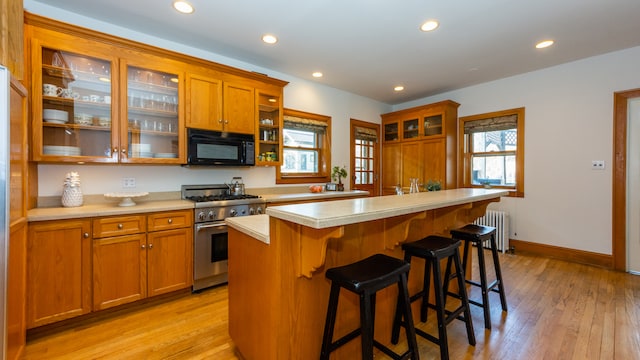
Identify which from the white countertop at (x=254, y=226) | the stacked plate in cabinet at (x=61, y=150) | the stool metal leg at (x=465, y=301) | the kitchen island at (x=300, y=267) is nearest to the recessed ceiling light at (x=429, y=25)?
the kitchen island at (x=300, y=267)

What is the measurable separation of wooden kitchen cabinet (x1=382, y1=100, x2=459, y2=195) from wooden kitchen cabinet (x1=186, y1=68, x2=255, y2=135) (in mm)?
3055

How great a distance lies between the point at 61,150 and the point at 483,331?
376 centimetres

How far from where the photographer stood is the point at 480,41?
2.99 metres

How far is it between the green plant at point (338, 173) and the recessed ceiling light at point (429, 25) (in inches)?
96.5

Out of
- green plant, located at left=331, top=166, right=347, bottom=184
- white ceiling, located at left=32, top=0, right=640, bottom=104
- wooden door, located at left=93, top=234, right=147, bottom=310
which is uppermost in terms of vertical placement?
white ceiling, located at left=32, top=0, right=640, bottom=104

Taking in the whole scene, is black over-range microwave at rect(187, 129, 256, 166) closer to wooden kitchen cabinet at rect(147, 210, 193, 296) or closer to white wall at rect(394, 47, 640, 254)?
wooden kitchen cabinet at rect(147, 210, 193, 296)

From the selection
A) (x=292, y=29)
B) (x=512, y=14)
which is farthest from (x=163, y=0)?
(x=512, y=14)

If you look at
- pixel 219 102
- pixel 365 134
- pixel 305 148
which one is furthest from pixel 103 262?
pixel 365 134

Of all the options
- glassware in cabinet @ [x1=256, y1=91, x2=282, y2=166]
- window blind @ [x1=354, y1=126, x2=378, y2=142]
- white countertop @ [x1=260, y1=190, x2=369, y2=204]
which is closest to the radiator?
white countertop @ [x1=260, y1=190, x2=369, y2=204]

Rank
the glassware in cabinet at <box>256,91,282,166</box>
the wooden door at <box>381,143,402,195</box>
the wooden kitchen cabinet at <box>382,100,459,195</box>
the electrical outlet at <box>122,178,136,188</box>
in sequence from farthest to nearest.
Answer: the wooden door at <box>381,143,402,195</box>
the wooden kitchen cabinet at <box>382,100,459,195</box>
the glassware in cabinet at <box>256,91,282,166</box>
the electrical outlet at <box>122,178,136,188</box>

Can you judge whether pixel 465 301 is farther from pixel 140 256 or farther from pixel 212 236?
pixel 140 256

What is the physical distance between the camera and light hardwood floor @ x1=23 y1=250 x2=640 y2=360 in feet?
6.08

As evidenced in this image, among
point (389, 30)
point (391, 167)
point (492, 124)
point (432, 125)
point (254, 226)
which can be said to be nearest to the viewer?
point (254, 226)

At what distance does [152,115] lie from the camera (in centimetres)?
279
